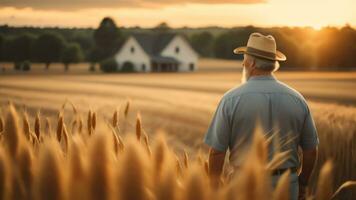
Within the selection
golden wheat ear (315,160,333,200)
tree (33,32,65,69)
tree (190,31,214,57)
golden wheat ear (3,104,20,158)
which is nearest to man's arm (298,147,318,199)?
golden wheat ear (315,160,333,200)

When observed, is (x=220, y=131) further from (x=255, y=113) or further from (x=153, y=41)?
(x=153, y=41)

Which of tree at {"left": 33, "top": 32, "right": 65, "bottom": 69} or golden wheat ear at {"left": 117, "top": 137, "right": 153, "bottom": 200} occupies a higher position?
golden wheat ear at {"left": 117, "top": 137, "right": 153, "bottom": 200}

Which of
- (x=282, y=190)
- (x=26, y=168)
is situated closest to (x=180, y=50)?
(x=26, y=168)

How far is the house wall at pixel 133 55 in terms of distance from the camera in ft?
177

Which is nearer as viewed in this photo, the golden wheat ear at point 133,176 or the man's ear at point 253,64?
the golden wheat ear at point 133,176

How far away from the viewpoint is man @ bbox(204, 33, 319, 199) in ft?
7.67

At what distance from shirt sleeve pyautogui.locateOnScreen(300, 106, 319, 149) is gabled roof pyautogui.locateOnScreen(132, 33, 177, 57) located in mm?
52269

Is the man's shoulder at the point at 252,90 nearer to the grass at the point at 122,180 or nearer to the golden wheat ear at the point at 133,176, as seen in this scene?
the grass at the point at 122,180

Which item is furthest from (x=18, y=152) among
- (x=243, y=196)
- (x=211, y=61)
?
(x=211, y=61)

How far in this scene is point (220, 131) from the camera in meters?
2.34

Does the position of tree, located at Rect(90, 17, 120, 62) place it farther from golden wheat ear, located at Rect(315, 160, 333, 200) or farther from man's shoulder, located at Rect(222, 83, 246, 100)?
golden wheat ear, located at Rect(315, 160, 333, 200)

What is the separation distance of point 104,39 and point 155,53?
8.09 m

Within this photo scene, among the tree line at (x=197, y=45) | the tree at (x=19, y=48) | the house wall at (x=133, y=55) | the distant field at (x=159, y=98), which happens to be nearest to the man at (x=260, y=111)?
the distant field at (x=159, y=98)

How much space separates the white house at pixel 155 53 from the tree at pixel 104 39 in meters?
4.59
